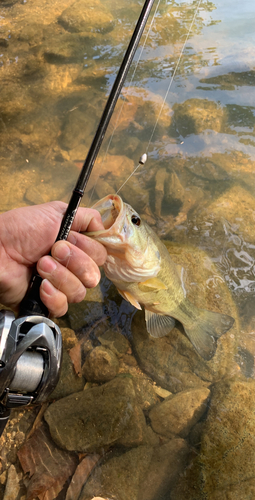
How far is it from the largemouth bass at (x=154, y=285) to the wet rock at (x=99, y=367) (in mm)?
522

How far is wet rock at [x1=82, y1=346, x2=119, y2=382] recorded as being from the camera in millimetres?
2806

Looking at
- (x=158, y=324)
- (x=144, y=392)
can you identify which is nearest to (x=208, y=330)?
(x=158, y=324)

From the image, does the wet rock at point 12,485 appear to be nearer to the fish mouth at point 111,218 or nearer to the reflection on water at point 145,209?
the reflection on water at point 145,209

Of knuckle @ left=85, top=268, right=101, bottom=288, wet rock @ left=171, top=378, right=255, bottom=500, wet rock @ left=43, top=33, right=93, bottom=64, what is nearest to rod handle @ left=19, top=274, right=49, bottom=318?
knuckle @ left=85, top=268, right=101, bottom=288

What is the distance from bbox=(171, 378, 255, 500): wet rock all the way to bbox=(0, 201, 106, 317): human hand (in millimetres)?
1698

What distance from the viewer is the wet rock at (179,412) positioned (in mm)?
2621

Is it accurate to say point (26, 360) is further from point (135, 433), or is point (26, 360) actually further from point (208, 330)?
point (208, 330)

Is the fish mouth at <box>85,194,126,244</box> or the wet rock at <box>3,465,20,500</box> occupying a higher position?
the fish mouth at <box>85,194,126,244</box>

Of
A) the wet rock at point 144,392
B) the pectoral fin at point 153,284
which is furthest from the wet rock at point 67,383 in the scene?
the pectoral fin at point 153,284

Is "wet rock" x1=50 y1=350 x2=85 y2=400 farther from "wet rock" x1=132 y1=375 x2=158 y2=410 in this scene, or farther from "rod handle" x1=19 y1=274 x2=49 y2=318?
"rod handle" x1=19 y1=274 x2=49 y2=318

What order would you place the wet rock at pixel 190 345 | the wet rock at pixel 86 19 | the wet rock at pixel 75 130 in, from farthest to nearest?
the wet rock at pixel 86 19, the wet rock at pixel 75 130, the wet rock at pixel 190 345

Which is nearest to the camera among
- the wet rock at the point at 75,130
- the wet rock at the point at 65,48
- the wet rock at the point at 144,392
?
the wet rock at the point at 144,392

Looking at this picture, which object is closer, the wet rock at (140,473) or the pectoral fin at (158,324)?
the wet rock at (140,473)

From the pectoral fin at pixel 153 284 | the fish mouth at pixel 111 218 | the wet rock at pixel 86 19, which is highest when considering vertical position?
the wet rock at pixel 86 19
